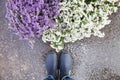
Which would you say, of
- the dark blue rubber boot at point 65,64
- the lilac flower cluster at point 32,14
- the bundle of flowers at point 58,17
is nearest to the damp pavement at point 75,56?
the dark blue rubber boot at point 65,64

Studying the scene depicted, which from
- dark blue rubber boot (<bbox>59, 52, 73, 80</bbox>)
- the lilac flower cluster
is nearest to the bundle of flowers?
the lilac flower cluster

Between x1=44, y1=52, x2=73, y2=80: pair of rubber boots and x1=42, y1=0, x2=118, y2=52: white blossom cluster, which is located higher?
x1=42, y1=0, x2=118, y2=52: white blossom cluster

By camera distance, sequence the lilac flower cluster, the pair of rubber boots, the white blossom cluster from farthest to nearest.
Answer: the pair of rubber boots < the white blossom cluster < the lilac flower cluster

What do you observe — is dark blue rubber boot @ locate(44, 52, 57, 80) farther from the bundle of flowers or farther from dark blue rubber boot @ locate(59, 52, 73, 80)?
the bundle of flowers

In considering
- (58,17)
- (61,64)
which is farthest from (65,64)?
(58,17)

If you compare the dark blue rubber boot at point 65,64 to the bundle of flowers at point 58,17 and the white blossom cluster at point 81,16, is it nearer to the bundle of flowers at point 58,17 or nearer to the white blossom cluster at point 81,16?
the bundle of flowers at point 58,17

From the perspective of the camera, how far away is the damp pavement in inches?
76.7

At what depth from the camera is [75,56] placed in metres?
1.98

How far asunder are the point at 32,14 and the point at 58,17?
0.65 ft

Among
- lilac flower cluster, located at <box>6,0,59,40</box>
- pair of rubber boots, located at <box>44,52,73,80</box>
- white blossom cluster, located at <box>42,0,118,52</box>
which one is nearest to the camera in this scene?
lilac flower cluster, located at <box>6,0,59,40</box>

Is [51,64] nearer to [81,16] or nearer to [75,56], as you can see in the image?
[75,56]

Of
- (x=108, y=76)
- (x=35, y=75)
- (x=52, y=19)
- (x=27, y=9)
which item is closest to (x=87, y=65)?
(x=108, y=76)

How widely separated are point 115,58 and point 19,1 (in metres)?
0.89

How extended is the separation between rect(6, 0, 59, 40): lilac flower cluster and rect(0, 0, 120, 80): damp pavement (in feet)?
1.31
